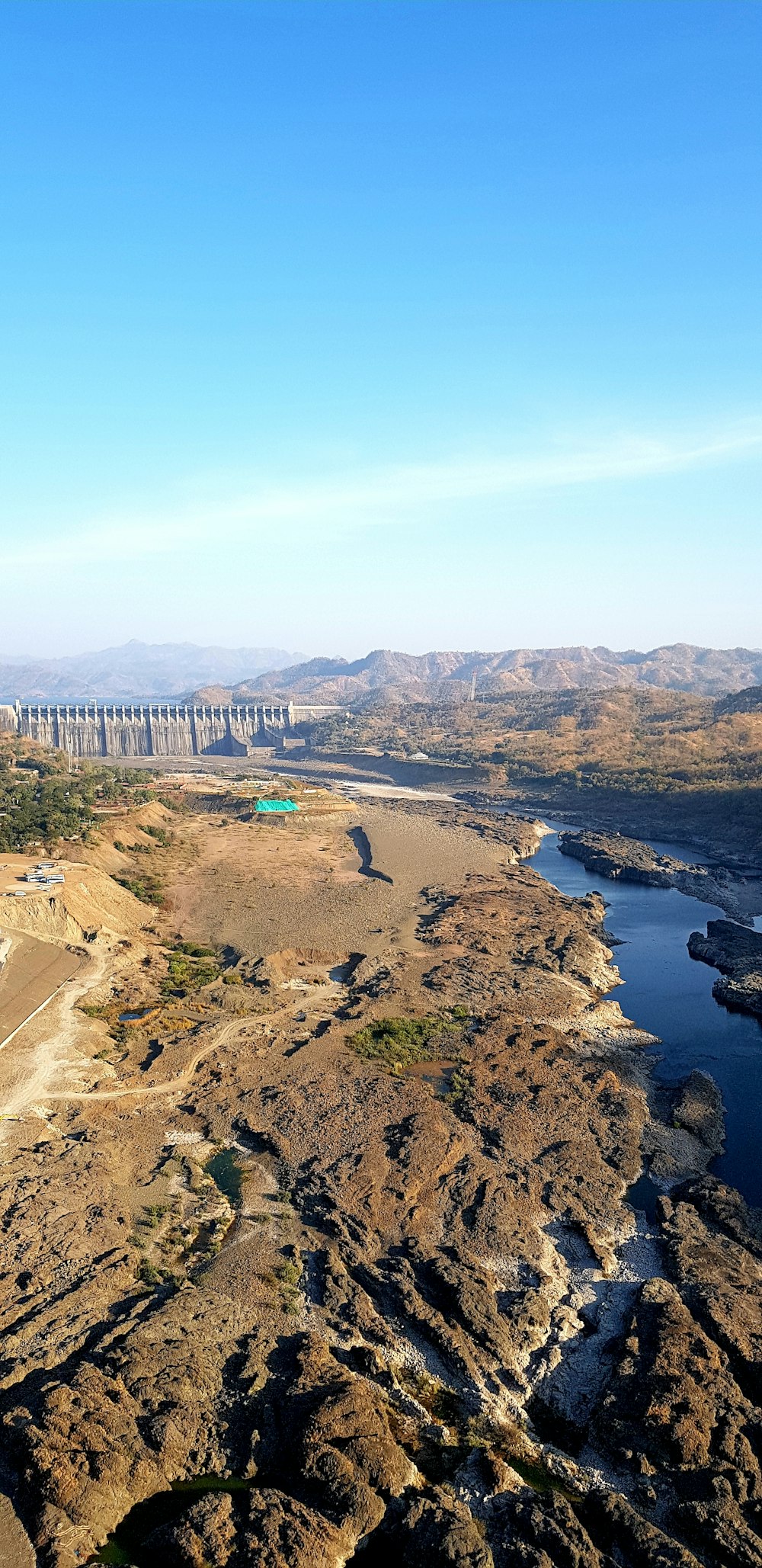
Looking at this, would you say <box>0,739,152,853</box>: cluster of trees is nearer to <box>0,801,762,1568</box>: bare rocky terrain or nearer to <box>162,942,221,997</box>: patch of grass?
<box>162,942,221,997</box>: patch of grass

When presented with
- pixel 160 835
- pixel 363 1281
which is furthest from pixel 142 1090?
pixel 160 835

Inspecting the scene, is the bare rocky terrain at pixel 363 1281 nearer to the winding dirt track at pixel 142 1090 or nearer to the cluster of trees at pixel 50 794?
the winding dirt track at pixel 142 1090

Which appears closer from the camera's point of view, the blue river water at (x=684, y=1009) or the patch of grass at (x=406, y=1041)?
the blue river water at (x=684, y=1009)

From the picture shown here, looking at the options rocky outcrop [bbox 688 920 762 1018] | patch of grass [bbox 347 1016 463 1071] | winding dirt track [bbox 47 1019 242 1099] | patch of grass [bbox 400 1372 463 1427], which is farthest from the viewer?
rocky outcrop [bbox 688 920 762 1018]

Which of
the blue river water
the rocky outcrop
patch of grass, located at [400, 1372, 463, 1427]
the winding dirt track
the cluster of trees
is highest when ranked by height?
the cluster of trees

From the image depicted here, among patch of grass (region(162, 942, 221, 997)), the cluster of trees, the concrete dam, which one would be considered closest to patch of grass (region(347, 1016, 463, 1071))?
patch of grass (region(162, 942, 221, 997))

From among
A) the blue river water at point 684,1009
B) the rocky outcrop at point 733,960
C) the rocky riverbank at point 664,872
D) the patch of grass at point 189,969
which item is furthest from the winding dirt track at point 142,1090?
the rocky riverbank at point 664,872

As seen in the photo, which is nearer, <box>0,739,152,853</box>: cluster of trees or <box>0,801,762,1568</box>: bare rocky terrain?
<box>0,801,762,1568</box>: bare rocky terrain
